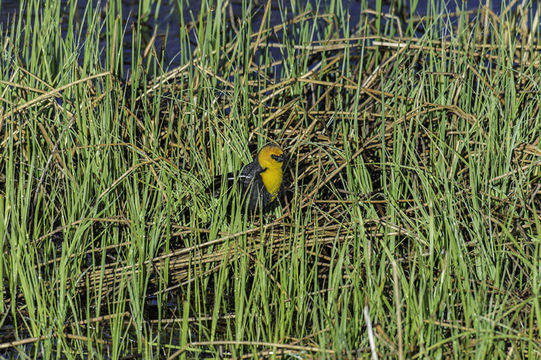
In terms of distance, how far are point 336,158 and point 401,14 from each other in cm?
402

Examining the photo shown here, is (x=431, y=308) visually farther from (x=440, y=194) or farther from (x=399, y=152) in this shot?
(x=399, y=152)

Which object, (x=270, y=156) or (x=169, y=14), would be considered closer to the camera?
(x=270, y=156)

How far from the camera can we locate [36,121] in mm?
4660

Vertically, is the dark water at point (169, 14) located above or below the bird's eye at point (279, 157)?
above

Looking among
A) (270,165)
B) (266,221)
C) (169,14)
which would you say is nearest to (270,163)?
(270,165)

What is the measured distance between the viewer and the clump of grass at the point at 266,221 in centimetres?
337

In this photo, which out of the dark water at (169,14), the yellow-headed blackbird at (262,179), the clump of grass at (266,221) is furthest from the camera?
the dark water at (169,14)

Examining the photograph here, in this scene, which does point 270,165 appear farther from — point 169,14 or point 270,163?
point 169,14

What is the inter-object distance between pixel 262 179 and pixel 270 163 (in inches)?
4.0

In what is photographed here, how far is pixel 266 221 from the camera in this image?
4.41m

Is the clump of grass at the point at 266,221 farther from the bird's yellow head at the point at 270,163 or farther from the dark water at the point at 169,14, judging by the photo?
the dark water at the point at 169,14

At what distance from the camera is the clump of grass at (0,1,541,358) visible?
337 centimetres

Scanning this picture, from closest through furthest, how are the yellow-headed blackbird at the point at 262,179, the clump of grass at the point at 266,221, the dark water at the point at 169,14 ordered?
1. the clump of grass at the point at 266,221
2. the yellow-headed blackbird at the point at 262,179
3. the dark water at the point at 169,14

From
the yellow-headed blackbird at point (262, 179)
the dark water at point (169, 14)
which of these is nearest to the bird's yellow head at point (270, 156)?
the yellow-headed blackbird at point (262, 179)
